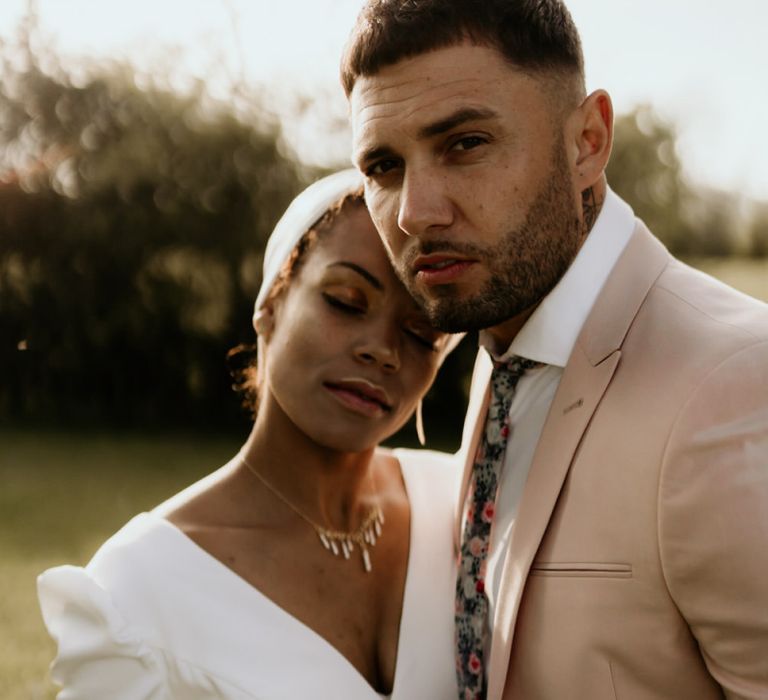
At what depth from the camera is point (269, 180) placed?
10.4 metres

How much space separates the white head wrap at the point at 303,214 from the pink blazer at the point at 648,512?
91 cm

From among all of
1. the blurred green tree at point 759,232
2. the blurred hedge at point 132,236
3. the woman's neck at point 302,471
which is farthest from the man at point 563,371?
the blurred green tree at point 759,232

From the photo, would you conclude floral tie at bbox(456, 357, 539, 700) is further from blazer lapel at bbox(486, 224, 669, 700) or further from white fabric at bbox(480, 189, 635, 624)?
blazer lapel at bbox(486, 224, 669, 700)

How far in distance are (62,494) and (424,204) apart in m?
7.58

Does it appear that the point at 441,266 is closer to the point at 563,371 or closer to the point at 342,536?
the point at 563,371

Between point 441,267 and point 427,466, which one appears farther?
point 427,466

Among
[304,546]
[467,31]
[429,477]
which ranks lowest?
[304,546]

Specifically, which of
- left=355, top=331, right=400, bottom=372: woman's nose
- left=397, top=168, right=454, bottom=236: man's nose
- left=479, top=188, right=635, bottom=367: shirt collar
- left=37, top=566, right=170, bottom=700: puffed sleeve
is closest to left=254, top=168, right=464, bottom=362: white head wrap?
left=355, top=331, right=400, bottom=372: woman's nose

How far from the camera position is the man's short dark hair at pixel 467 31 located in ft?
7.49

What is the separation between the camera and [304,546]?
277 cm

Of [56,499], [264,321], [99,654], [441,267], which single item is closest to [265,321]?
[264,321]

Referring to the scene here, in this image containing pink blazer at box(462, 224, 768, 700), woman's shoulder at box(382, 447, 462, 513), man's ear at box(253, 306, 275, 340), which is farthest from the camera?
woman's shoulder at box(382, 447, 462, 513)

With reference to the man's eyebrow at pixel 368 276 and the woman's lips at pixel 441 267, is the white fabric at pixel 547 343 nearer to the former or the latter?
the woman's lips at pixel 441 267

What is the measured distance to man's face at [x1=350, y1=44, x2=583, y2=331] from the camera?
2.28 m
